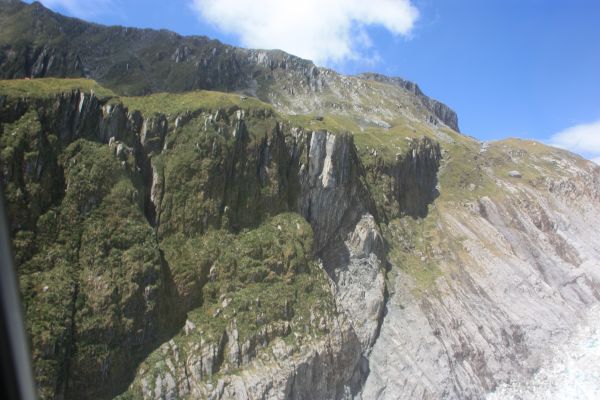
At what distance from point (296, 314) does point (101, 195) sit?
16.8 metres

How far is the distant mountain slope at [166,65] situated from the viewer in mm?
93688

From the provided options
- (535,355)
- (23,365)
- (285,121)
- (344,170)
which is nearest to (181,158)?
(285,121)

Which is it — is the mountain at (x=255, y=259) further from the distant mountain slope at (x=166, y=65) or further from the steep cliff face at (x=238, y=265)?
the distant mountain slope at (x=166, y=65)

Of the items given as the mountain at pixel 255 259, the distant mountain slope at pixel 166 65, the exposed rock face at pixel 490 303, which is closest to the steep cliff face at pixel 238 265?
the mountain at pixel 255 259

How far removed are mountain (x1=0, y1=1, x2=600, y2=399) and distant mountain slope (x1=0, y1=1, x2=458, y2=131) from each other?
53.9 meters

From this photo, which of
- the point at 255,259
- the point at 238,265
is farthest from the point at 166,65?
the point at 238,265

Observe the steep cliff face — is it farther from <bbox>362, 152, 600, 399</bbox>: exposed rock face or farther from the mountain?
<bbox>362, 152, 600, 399</bbox>: exposed rock face

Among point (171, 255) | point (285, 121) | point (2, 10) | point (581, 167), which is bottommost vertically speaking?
point (171, 255)

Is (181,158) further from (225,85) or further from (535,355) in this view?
(225,85)

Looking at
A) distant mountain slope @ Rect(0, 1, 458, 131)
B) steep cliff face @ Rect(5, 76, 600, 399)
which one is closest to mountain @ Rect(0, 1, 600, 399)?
steep cliff face @ Rect(5, 76, 600, 399)

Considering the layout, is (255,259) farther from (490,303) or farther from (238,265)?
(490,303)

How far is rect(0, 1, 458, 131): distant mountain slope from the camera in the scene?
307 feet

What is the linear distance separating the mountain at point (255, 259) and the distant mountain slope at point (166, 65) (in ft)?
177

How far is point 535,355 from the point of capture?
52.1 meters
